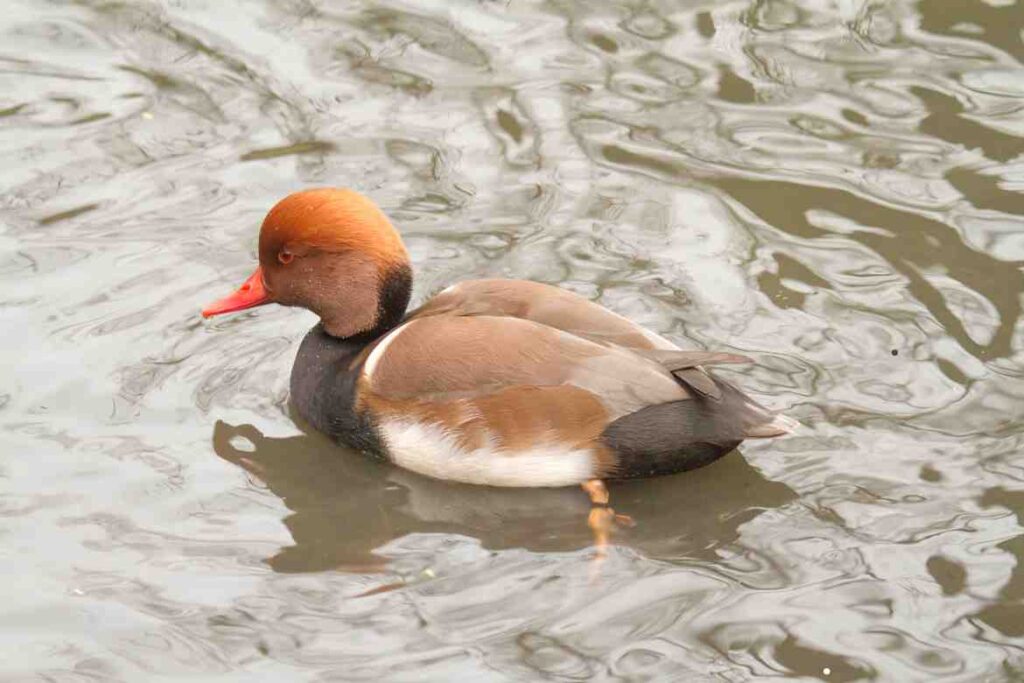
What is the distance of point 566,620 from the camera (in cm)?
514

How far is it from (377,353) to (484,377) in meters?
0.42

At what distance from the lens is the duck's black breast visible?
590cm

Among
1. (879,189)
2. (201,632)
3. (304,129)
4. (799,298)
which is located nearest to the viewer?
(201,632)

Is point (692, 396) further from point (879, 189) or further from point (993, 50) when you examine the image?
point (993, 50)

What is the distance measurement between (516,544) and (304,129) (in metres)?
2.89

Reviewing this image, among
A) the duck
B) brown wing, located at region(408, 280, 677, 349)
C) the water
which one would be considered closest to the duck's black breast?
the duck

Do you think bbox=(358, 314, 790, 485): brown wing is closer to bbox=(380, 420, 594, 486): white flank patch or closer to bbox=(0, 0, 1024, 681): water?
bbox=(380, 420, 594, 486): white flank patch

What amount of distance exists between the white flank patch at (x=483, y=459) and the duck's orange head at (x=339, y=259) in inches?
17.3

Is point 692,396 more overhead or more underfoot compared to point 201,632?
more overhead

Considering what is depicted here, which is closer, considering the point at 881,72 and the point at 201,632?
the point at 201,632

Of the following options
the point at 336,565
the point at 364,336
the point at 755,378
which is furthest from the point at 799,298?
the point at 336,565

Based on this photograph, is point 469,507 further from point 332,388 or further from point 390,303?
point 390,303

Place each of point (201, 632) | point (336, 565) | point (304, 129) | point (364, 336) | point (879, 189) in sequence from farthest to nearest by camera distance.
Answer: point (304, 129), point (879, 189), point (364, 336), point (336, 565), point (201, 632)

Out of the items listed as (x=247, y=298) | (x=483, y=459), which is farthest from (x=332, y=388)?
(x=483, y=459)
